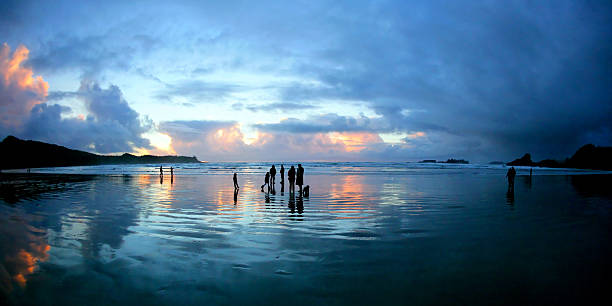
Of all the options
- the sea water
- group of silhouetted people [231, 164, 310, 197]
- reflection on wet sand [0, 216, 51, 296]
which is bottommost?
reflection on wet sand [0, 216, 51, 296]

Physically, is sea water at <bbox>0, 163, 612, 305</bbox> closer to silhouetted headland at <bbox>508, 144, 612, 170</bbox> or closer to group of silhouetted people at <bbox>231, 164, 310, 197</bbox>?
group of silhouetted people at <bbox>231, 164, 310, 197</bbox>

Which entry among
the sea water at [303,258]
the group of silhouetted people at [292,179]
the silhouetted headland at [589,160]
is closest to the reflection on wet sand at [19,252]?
the sea water at [303,258]

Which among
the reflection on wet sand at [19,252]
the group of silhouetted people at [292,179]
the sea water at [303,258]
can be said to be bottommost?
the reflection on wet sand at [19,252]

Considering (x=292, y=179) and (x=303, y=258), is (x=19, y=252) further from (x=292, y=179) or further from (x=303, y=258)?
(x=292, y=179)

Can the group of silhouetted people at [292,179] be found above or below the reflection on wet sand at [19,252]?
above

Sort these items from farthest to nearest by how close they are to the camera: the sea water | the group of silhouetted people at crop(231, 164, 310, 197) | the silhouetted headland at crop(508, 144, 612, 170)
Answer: the silhouetted headland at crop(508, 144, 612, 170) < the group of silhouetted people at crop(231, 164, 310, 197) < the sea water

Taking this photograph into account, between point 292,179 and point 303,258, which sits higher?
point 292,179

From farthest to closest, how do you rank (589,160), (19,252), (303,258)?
(589,160) → (19,252) → (303,258)

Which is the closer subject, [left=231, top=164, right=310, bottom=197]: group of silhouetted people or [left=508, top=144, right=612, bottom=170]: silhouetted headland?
[left=231, top=164, right=310, bottom=197]: group of silhouetted people

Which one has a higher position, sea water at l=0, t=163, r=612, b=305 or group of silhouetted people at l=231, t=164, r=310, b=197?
group of silhouetted people at l=231, t=164, r=310, b=197

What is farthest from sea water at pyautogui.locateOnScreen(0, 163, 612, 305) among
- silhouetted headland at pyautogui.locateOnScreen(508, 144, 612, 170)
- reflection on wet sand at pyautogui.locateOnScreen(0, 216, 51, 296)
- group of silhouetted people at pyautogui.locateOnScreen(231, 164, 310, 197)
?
silhouetted headland at pyautogui.locateOnScreen(508, 144, 612, 170)

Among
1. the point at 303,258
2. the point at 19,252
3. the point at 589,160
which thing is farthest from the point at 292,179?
the point at 589,160

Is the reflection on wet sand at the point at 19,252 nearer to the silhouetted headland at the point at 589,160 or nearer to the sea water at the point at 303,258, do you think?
the sea water at the point at 303,258

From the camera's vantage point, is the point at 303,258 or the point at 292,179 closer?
the point at 303,258
